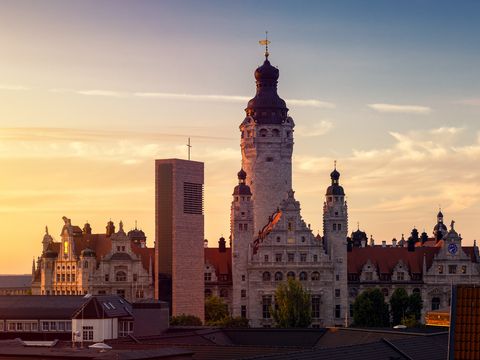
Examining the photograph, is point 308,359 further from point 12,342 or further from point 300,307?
point 300,307

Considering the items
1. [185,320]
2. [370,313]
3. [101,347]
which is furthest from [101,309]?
[370,313]

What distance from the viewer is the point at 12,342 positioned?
134 meters

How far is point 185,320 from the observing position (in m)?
196

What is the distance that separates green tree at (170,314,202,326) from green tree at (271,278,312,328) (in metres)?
11.8

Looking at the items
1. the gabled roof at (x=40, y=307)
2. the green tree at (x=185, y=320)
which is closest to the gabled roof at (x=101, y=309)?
the gabled roof at (x=40, y=307)

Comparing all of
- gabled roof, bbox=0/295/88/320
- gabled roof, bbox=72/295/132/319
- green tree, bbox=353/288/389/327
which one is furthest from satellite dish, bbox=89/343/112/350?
green tree, bbox=353/288/389/327

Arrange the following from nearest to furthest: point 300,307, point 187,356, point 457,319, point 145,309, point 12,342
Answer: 1. point 457,319
2. point 187,356
3. point 12,342
4. point 145,309
5. point 300,307

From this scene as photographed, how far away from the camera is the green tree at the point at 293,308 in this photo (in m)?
196

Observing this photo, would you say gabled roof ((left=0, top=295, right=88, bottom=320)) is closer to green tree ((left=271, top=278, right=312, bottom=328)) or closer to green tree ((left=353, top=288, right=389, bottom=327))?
green tree ((left=271, top=278, right=312, bottom=328))

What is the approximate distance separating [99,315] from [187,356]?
34.4 m

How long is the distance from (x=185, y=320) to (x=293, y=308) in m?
15.9

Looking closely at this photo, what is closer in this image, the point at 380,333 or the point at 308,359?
the point at 308,359

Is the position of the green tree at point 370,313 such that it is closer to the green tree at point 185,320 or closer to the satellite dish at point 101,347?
the green tree at point 185,320

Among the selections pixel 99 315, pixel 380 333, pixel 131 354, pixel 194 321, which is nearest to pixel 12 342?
pixel 99 315
